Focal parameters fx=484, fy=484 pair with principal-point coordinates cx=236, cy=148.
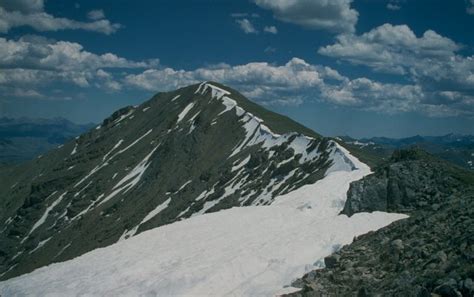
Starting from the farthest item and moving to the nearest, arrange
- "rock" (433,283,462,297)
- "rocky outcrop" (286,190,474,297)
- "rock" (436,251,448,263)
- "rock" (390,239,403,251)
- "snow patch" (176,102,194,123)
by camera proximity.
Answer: "snow patch" (176,102,194,123) → "rock" (390,239,403,251) → "rock" (436,251,448,263) → "rocky outcrop" (286,190,474,297) → "rock" (433,283,462,297)

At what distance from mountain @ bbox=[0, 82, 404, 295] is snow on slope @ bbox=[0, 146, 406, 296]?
0.17 meters

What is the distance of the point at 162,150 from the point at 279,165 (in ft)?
212

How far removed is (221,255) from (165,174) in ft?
315

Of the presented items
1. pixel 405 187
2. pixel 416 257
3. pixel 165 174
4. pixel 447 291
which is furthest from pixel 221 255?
pixel 165 174

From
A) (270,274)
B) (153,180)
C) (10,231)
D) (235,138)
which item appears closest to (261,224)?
(270,274)

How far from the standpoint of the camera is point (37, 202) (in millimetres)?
161250

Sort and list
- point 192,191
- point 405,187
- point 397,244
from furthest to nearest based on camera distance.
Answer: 1. point 192,191
2. point 405,187
3. point 397,244

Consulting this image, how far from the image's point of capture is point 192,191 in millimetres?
100375

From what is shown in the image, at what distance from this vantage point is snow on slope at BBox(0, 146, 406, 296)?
25.4 metres

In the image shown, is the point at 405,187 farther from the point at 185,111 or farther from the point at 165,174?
the point at 185,111

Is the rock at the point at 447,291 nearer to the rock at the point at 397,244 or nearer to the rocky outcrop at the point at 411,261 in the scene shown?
the rocky outcrop at the point at 411,261

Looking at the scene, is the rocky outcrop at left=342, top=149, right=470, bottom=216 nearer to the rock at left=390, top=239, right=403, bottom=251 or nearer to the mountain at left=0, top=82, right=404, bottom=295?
the mountain at left=0, top=82, right=404, bottom=295

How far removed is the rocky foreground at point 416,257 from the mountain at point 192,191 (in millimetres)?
3314

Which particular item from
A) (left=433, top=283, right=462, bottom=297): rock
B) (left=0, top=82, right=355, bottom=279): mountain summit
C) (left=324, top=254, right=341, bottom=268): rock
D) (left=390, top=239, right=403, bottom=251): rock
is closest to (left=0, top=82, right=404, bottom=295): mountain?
(left=0, top=82, right=355, bottom=279): mountain summit
